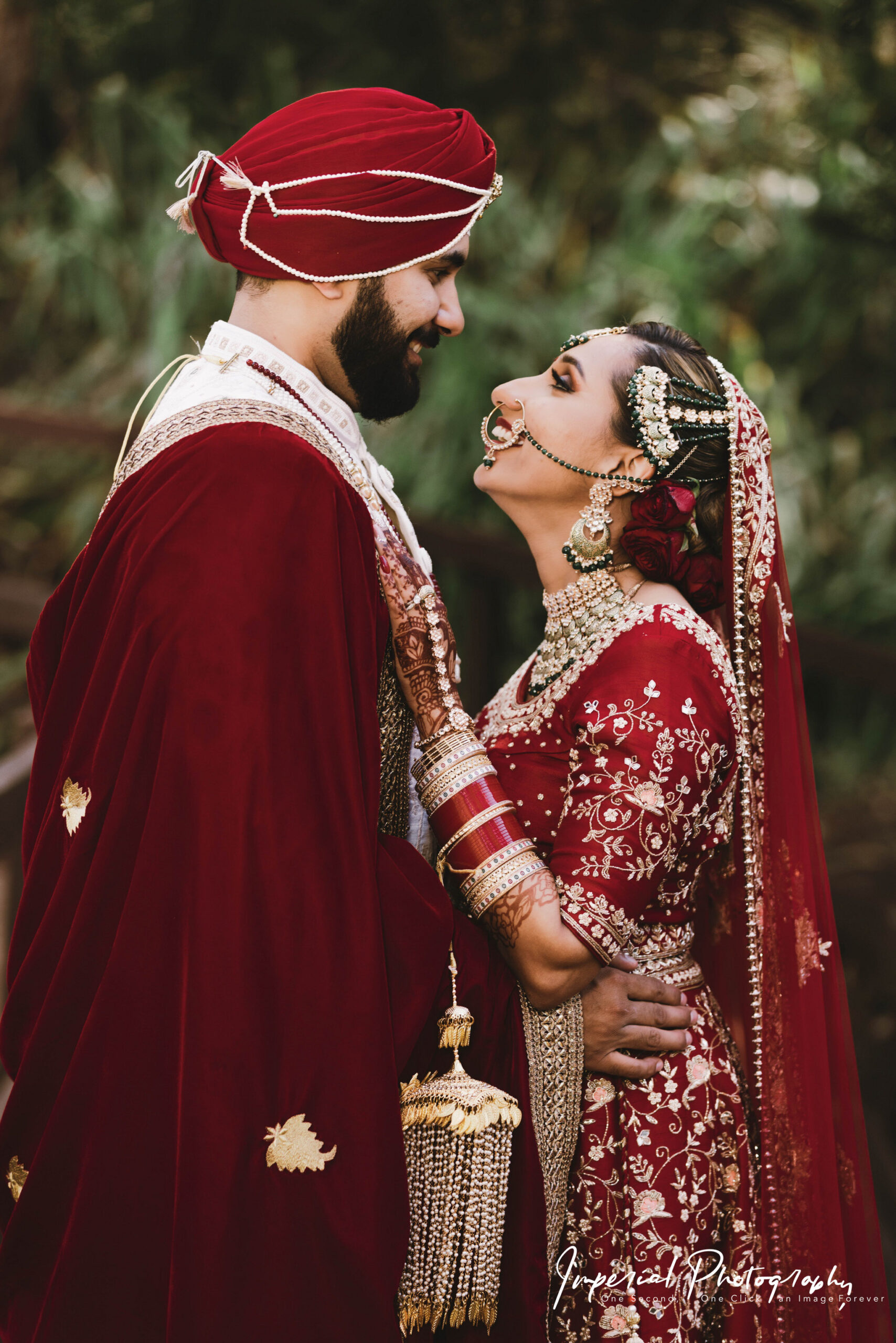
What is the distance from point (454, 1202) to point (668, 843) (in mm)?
511

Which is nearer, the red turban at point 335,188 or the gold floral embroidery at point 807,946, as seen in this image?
the red turban at point 335,188

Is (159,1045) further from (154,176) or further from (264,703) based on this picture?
(154,176)

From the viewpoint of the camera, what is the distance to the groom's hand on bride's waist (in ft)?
4.93

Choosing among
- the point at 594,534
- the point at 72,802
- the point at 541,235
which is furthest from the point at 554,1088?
the point at 541,235

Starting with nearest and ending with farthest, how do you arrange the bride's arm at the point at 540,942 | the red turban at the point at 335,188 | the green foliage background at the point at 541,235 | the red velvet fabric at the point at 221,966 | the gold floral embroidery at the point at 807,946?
the red velvet fabric at the point at 221,966, the bride's arm at the point at 540,942, the red turban at the point at 335,188, the gold floral embroidery at the point at 807,946, the green foliage background at the point at 541,235

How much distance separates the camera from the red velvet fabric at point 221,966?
115cm

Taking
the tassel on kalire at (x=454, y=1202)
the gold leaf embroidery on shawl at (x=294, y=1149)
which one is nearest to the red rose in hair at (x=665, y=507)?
the tassel on kalire at (x=454, y=1202)

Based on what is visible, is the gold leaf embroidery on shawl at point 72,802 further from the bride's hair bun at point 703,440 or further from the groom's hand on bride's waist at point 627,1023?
the bride's hair bun at point 703,440

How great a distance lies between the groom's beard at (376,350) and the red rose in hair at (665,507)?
0.39 metres

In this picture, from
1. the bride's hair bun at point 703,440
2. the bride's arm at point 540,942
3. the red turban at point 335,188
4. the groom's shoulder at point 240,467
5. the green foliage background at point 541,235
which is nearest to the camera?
the groom's shoulder at point 240,467

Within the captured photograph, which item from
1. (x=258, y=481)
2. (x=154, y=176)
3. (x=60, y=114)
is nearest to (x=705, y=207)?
(x=154, y=176)

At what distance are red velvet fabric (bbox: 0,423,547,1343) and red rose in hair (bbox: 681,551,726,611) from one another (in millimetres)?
637

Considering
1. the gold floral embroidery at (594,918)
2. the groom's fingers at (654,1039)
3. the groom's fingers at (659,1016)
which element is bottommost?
the groom's fingers at (654,1039)

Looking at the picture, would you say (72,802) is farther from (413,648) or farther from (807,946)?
(807,946)
